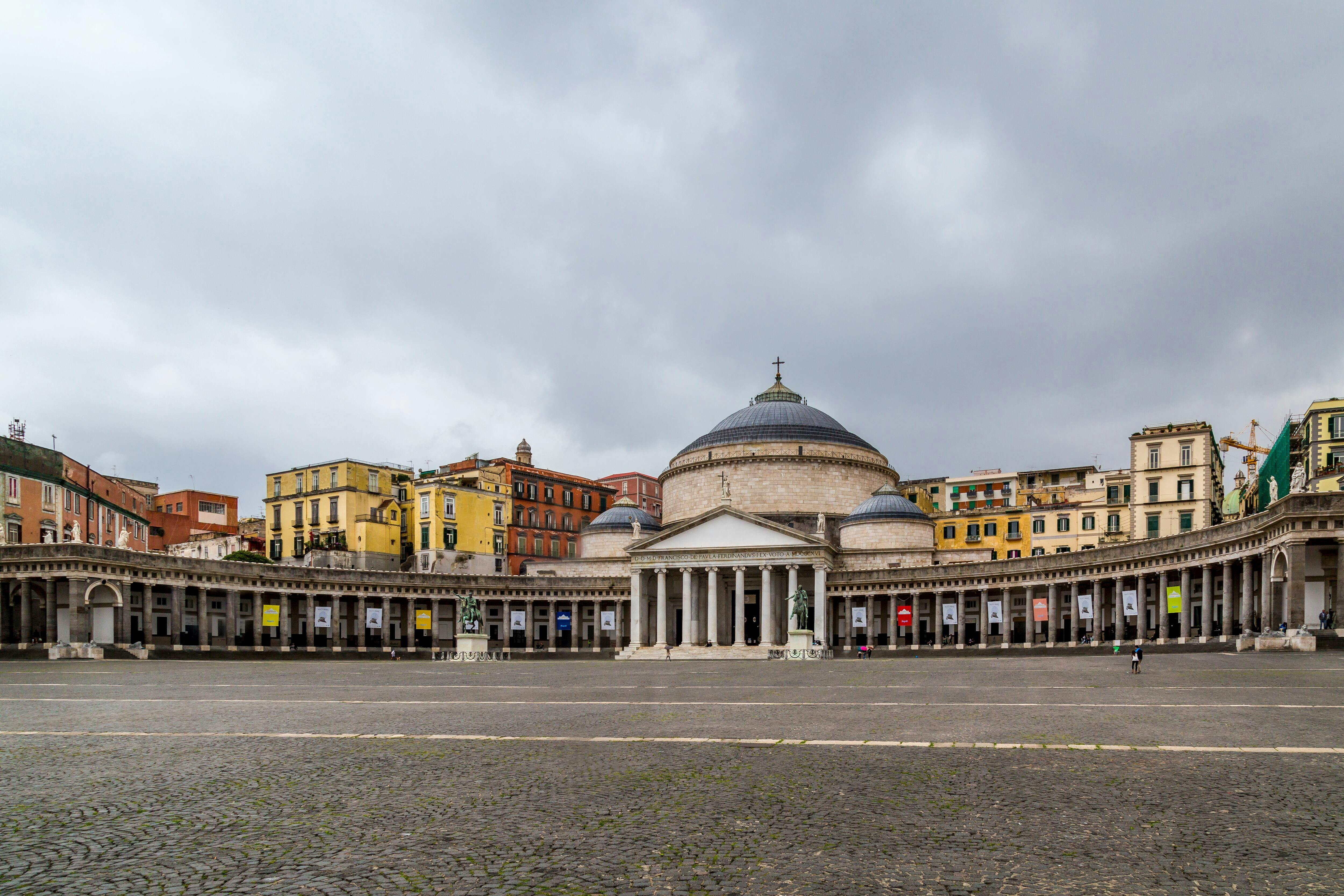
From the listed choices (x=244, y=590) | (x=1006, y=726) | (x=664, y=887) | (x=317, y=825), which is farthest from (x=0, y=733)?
(x=244, y=590)

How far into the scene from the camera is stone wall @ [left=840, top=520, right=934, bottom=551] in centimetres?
9425

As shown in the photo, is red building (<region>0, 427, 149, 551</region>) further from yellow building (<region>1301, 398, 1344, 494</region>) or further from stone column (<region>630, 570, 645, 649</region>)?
yellow building (<region>1301, 398, 1344, 494</region>)

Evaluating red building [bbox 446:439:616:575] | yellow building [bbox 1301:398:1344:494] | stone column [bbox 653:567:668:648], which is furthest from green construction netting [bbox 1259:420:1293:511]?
red building [bbox 446:439:616:575]

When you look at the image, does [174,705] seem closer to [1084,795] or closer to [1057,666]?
[1084,795]

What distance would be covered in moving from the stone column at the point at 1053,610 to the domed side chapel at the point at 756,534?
1483 centimetres

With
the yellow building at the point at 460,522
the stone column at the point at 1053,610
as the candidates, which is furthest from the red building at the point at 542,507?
the stone column at the point at 1053,610

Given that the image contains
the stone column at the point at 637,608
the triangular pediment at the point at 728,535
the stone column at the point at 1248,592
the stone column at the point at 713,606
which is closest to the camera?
the stone column at the point at 1248,592

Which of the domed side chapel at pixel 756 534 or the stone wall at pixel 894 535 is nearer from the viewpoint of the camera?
the domed side chapel at pixel 756 534

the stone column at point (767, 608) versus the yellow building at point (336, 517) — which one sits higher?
the yellow building at point (336, 517)

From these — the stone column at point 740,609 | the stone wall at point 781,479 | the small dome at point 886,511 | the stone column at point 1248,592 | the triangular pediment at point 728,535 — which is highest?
Answer: the stone wall at point 781,479

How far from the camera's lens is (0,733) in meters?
18.1

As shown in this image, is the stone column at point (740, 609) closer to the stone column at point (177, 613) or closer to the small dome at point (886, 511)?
the small dome at point (886, 511)

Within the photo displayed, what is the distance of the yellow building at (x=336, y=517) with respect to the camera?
9956 centimetres

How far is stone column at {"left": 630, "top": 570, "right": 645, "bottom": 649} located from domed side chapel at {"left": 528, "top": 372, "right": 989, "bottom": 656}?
4.5 inches
